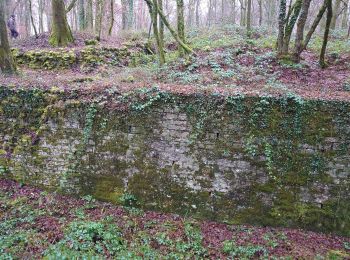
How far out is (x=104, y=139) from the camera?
6938mm

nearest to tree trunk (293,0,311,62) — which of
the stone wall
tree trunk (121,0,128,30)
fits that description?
the stone wall

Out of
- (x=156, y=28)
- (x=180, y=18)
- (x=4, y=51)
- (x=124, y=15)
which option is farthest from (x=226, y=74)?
(x=124, y=15)

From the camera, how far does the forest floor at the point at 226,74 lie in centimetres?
710

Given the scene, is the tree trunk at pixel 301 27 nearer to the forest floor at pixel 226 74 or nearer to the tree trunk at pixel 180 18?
the forest floor at pixel 226 74

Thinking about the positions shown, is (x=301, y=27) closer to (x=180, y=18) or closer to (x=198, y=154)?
(x=180, y=18)

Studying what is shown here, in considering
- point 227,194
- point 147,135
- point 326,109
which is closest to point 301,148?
point 326,109

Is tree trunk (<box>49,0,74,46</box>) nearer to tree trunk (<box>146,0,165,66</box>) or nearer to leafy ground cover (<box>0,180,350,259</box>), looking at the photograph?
tree trunk (<box>146,0,165,66</box>)

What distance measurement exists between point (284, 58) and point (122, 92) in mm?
5496

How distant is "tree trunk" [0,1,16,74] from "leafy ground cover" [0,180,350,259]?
14.7ft

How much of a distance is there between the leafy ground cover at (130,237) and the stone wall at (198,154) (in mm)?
315

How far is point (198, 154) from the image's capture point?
21.3 ft

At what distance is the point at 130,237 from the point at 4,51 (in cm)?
707

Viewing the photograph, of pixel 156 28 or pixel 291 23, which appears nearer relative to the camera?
pixel 291 23

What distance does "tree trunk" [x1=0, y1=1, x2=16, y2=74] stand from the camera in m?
8.80
